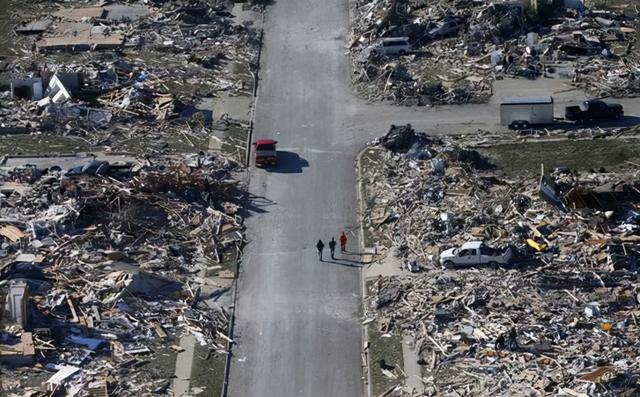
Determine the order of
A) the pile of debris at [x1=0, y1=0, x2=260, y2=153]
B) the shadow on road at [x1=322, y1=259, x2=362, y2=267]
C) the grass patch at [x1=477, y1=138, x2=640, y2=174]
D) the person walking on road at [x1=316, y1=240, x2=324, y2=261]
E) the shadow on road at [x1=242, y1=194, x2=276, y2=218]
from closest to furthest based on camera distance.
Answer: the shadow on road at [x1=322, y1=259, x2=362, y2=267] → the person walking on road at [x1=316, y1=240, x2=324, y2=261] → the shadow on road at [x1=242, y1=194, x2=276, y2=218] → the grass patch at [x1=477, y1=138, x2=640, y2=174] → the pile of debris at [x1=0, y1=0, x2=260, y2=153]

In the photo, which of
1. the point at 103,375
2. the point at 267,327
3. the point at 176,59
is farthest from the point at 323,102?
the point at 103,375

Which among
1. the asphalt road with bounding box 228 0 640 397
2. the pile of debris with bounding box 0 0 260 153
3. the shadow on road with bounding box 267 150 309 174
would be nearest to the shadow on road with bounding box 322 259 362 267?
the asphalt road with bounding box 228 0 640 397

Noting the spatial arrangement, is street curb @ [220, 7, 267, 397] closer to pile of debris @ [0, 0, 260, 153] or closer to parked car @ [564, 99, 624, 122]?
pile of debris @ [0, 0, 260, 153]

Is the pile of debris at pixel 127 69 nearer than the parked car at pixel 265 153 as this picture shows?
No

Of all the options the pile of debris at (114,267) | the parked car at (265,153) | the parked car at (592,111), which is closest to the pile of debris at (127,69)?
the parked car at (265,153)

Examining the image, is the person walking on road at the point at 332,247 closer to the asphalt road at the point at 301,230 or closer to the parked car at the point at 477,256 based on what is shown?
the asphalt road at the point at 301,230

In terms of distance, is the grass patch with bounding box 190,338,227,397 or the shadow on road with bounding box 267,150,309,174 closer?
the grass patch with bounding box 190,338,227,397
